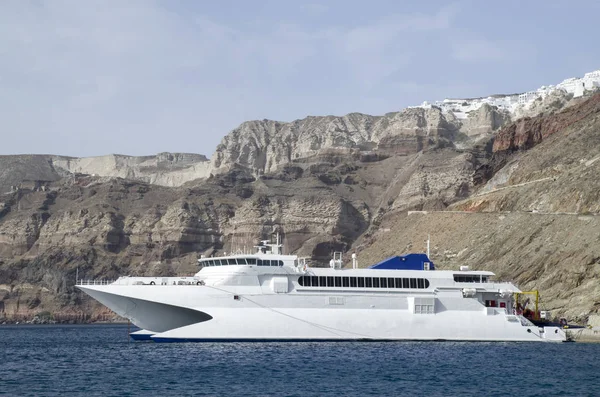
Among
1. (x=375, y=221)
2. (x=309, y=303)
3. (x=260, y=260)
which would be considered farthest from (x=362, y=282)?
(x=375, y=221)

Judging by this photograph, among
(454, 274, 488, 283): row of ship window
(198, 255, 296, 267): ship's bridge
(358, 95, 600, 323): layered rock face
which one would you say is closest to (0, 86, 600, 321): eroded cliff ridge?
(358, 95, 600, 323): layered rock face

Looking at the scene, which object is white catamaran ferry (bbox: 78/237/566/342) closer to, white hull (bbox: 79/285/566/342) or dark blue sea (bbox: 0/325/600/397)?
white hull (bbox: 79/285/566/342)

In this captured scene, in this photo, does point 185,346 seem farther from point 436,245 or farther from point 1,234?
point 1,234

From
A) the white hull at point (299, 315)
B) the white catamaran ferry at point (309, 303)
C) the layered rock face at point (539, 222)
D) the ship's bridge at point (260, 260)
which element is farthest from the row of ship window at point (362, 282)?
the layered rock face at point (539, 222)

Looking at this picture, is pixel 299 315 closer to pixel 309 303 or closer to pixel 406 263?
pixel 309 303

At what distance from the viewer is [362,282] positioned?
57.0 metres

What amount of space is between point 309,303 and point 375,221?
365 ft

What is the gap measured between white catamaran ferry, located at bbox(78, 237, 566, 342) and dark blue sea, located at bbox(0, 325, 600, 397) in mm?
783

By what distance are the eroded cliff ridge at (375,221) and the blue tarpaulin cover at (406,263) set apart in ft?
57.5

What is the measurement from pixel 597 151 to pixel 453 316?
158 feet

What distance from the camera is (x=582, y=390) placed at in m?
41.7

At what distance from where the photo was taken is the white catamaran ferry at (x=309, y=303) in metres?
54.8

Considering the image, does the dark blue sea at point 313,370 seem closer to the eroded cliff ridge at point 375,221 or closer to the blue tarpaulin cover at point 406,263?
the blue tarpaulin cover at point 406,263

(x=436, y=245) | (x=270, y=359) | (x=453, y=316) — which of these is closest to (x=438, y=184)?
(x=436, y=245)
